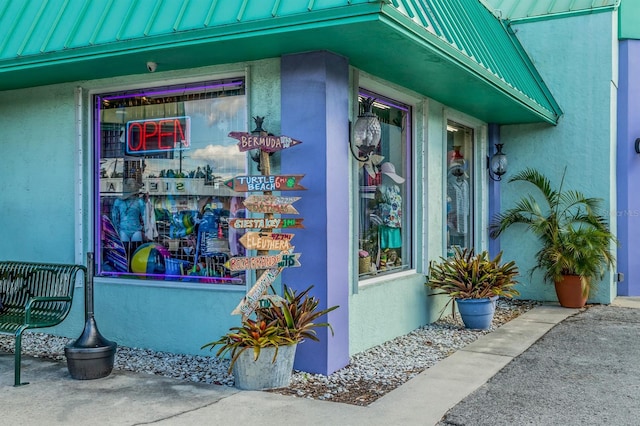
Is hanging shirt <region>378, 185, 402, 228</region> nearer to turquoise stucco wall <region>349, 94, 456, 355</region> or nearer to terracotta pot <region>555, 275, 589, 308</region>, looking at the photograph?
turquoise stucco wall <region>349, 94, 456, 355</region>

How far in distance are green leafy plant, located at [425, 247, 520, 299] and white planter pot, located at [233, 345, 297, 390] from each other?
10.4 feet

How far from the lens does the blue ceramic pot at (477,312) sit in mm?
7789

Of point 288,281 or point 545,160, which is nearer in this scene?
point 288,281

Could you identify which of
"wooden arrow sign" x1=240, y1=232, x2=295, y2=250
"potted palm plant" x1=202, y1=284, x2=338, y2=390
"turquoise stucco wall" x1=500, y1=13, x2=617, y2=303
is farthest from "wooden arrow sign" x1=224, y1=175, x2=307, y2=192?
"turquoise stucco wall" x1=500, y1=13, x2=617, y2=303

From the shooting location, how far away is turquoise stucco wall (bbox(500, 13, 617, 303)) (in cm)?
977

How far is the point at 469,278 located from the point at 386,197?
1.52 metres

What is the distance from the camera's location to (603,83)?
974 centimetres

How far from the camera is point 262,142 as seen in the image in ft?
17.9

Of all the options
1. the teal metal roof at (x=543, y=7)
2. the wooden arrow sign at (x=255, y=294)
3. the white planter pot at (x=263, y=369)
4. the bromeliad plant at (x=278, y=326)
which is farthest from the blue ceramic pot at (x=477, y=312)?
the teal metal roof at (x=543, y=7)

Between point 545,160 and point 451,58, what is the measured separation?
17.1 ft

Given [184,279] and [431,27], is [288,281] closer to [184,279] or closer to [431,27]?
[184,279]

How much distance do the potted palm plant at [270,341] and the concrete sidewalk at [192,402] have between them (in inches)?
5.8

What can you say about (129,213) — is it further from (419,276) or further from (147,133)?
(419,276)

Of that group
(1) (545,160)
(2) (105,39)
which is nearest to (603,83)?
(1) (545,160)
